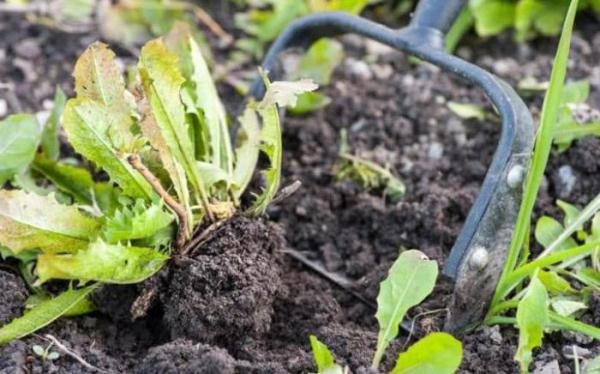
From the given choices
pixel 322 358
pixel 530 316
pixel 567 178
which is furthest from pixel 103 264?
pixel 567 178

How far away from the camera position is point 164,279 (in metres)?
1.50

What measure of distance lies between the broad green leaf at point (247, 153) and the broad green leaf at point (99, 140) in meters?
0.19

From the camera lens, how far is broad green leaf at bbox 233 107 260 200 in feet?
5.41

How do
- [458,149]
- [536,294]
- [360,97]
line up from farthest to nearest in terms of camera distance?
1. [360,97]
2. [458,149]
3. [536,294]

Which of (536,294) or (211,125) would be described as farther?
(211,125)

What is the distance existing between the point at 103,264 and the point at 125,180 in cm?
16

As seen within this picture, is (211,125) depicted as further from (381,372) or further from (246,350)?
(381,372)

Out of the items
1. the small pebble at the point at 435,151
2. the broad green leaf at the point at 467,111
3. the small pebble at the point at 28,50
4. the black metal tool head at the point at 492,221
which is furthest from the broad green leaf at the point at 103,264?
the small pebble at the point at 28,50

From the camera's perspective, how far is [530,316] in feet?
4.49

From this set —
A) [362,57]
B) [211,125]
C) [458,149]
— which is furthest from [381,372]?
[362,57]

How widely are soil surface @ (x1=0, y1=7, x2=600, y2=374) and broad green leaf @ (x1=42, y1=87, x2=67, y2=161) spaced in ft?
0.78

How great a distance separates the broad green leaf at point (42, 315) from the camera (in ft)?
4.68

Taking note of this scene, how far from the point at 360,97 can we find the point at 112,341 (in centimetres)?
85

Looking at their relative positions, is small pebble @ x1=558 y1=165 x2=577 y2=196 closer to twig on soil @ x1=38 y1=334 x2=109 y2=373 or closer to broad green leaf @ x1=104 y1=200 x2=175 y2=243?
broad green leaf @ x1=104 y1=200 x2=175 y2=243
